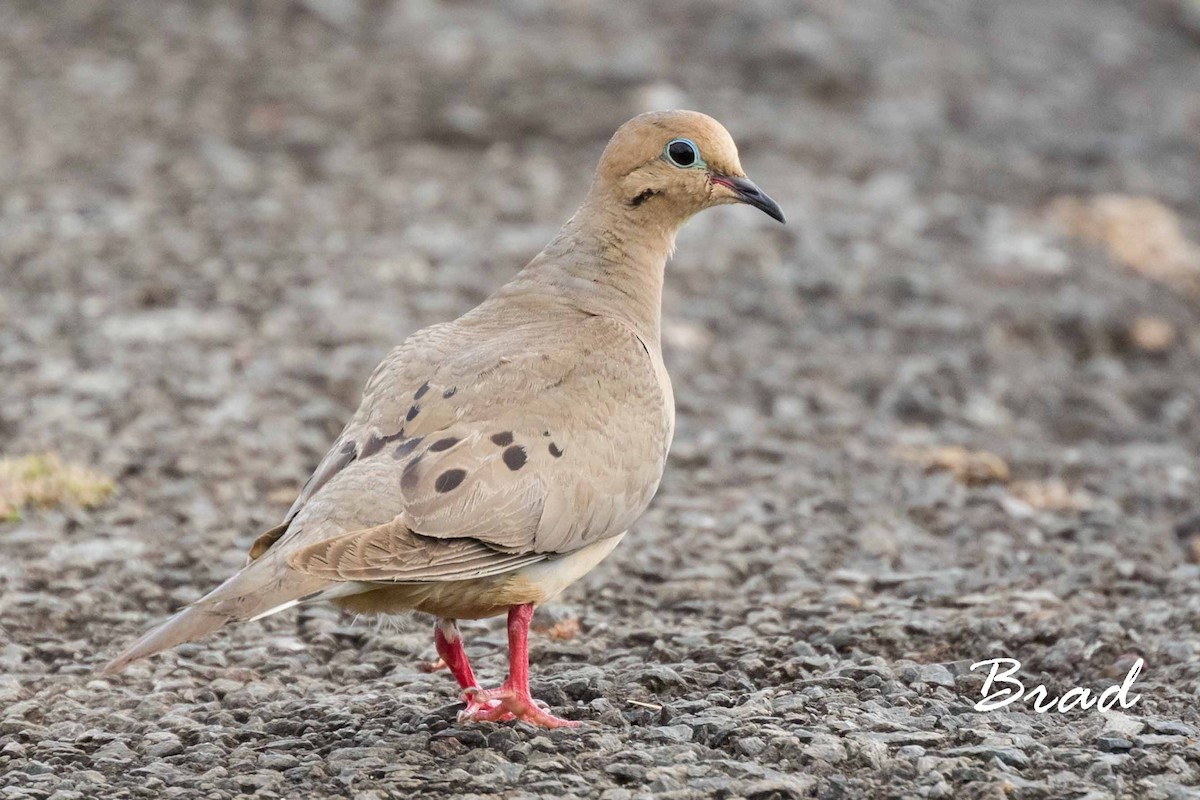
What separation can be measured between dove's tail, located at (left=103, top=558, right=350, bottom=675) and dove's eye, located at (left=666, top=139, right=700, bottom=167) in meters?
2.40

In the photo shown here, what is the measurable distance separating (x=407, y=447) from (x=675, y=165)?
1.78 m

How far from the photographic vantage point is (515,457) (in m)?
5.37

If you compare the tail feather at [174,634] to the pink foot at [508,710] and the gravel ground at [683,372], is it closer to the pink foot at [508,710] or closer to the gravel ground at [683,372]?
the gravel ground at [683,372]

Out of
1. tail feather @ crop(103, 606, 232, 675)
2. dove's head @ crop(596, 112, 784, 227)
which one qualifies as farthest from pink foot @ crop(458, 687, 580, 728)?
dove's head @ crop(596, 112, 784, 227)

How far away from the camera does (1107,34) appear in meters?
18.1

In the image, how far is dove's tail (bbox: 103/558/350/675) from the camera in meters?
4.49

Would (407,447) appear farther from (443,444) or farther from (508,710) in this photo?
(508,710)

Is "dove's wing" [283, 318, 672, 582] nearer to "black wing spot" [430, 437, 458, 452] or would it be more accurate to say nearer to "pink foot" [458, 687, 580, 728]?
"black wing spot" [430, 437, 458, 452]

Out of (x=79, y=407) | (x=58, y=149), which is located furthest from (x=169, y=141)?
(x=79, y=407)

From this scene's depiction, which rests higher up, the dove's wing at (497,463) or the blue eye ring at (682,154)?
the blue eye ring at (682,154)

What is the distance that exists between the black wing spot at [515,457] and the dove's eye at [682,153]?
1600mm

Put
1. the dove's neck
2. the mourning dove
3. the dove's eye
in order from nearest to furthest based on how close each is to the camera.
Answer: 1. the mourning dove
2. the dove's neck
3. the dove's eye

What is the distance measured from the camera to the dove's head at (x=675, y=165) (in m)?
6.43
